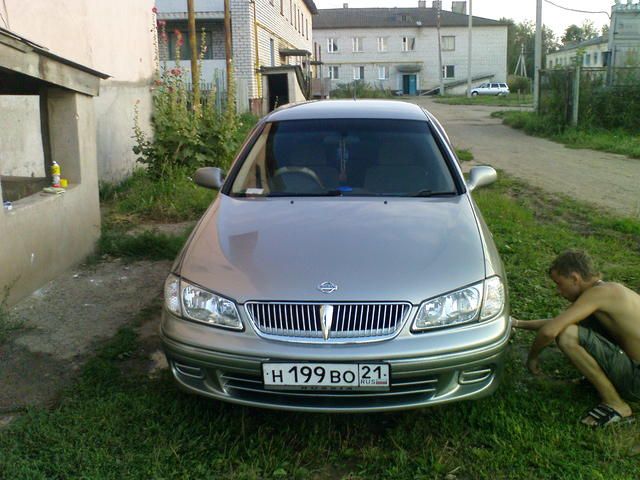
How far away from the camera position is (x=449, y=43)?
6575cm

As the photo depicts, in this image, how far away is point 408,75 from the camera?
2579 inches

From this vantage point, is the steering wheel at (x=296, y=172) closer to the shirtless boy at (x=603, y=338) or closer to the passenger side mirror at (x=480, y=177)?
the passenger side mirror at (x=480, y=177)

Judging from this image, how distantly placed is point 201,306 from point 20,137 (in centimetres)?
559

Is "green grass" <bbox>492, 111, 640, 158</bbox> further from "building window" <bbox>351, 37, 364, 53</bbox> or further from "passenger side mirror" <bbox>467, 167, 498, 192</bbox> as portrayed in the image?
"building window" <bbox>351, 37, 364, 53</bbox>

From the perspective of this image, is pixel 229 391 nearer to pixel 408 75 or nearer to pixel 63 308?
pixel 63 308

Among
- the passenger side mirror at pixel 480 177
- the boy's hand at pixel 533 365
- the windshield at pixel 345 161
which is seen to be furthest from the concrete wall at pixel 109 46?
the boy's hand at pixel 533 365

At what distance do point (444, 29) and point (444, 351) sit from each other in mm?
66789

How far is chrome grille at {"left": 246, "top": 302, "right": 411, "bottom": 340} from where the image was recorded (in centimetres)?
292

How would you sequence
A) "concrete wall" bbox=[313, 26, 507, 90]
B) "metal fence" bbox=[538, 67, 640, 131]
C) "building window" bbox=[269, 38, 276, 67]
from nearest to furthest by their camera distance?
"metal fence" bbox=[538, 67, 640, 131] → "building window" bbox=[269, 38, 276, 67] → "concrete wall" bbox=[313, 26, 507, 90]

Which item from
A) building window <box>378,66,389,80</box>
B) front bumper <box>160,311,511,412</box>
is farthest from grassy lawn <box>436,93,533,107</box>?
front bumper <box>160,311,511,412</box>

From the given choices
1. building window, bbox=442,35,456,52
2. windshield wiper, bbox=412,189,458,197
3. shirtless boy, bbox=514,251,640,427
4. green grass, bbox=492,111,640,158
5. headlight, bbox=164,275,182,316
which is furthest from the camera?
building window, bbox=442,35,456,52

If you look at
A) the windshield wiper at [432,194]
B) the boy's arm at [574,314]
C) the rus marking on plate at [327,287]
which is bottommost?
the boy's arm at [574,314]

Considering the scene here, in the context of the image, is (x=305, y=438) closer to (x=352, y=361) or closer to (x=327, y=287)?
(x=352, y=361)

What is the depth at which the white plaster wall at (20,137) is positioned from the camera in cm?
739
